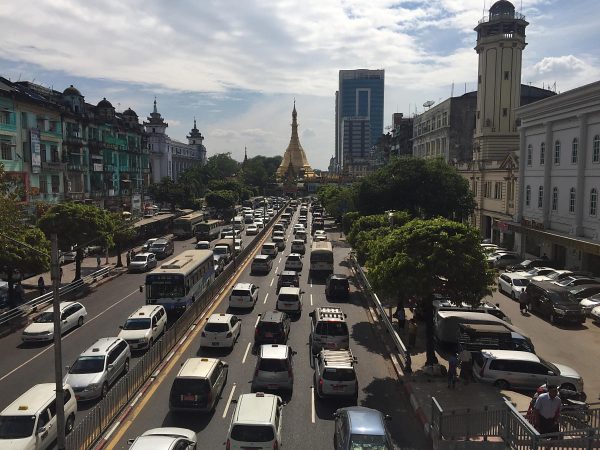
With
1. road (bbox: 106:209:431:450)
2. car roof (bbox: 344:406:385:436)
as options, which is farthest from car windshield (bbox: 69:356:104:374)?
car roof (bbox: 344:406:385:436)

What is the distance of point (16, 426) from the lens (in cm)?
1395

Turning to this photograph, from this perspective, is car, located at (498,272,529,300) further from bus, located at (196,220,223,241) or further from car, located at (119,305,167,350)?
bus, located at (196,220,223,241)

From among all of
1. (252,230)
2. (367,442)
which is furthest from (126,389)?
(252,230)

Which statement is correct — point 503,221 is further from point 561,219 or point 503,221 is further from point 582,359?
point 582,359

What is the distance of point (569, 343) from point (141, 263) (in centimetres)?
3158

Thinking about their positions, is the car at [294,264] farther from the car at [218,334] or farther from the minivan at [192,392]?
the minivan at [192,392]

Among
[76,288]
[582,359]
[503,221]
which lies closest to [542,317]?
[582,359]

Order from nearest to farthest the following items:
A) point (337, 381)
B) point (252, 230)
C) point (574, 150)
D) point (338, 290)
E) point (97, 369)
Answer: point (337, 381) < point (97, 369) < point (338, 290) < point (574, 150) < point (252, 230)

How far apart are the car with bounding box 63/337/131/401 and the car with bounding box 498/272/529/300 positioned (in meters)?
25.5

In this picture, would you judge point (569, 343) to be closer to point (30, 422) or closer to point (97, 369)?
point (97, 369)

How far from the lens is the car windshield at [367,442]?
12859 mm

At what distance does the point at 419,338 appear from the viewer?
26.5 m

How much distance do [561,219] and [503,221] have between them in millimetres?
9948

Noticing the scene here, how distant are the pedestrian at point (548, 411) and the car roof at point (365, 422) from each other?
399 cm
